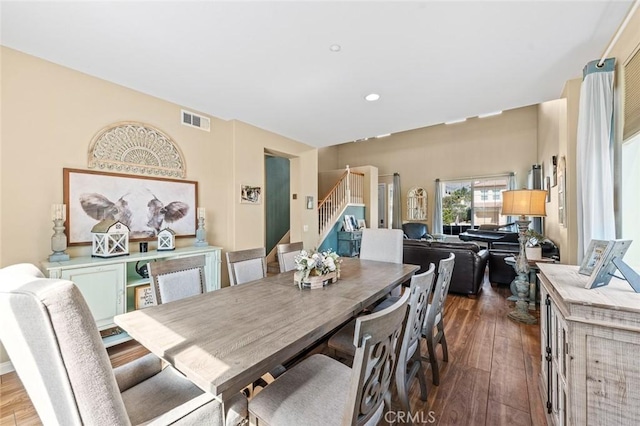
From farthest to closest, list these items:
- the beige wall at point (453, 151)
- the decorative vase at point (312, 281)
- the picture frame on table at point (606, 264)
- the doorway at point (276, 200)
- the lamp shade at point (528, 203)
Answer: the beige wall at point (453, 151) → the doorway at point (276, 200) → the lamp shade at point (528, 203) → the decorative vase at point (312, 281) → the picture frame on table at point (606, 264)

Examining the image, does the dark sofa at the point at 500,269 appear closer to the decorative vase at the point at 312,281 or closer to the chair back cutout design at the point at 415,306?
the chair back cutout design at the point at 415,306

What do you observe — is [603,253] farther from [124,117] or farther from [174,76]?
[124,117]

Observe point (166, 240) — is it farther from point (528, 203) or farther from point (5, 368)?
point (528, 203)

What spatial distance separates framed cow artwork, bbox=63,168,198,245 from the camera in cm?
264

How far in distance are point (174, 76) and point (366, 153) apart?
791 centimetres

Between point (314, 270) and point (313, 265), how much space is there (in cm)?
6

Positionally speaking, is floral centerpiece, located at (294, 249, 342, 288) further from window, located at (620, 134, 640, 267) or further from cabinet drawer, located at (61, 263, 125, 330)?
window, located at (620, 134, 640, 267)

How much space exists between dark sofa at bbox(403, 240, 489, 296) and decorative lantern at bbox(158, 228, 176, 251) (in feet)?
11.8

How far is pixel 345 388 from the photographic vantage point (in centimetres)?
128

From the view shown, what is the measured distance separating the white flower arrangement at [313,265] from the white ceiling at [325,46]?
1.72 meters

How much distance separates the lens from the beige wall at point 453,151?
734cm

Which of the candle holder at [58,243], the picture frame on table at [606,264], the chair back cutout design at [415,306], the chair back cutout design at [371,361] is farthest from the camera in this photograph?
the candle holder at [58,243]

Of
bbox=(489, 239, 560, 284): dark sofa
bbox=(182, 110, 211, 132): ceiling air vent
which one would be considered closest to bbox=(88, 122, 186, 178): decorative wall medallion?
bbox=(182, 110, 211, 132): ceiling air vent

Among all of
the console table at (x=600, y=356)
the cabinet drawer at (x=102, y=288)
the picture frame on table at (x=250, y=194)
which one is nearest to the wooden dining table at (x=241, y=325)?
the console table at (x=600, y=356)
